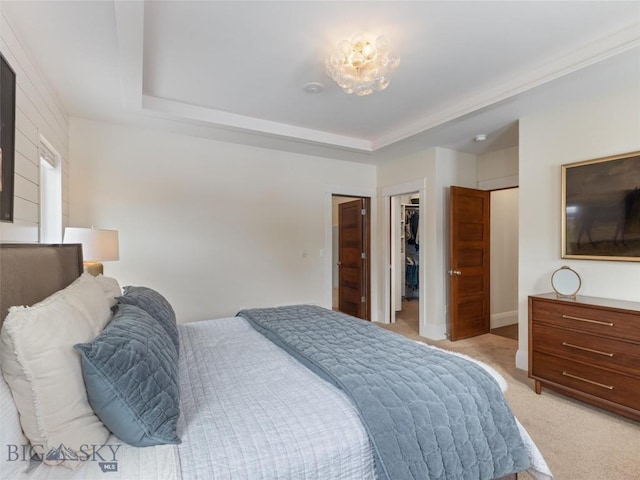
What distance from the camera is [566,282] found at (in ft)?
8.73

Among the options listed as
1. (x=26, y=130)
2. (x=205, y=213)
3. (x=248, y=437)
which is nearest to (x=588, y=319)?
(x=248, y=437)

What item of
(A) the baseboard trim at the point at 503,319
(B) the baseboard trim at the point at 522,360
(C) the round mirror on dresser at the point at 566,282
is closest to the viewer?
(C) the round mirror on dresser at the point at 566,282

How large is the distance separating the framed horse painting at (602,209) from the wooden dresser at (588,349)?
412mm

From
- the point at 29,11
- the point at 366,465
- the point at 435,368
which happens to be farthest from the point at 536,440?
the point at 29,11

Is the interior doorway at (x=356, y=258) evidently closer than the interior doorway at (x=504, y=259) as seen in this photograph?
No

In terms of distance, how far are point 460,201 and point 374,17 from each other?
2.74m

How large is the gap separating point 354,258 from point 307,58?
338cm

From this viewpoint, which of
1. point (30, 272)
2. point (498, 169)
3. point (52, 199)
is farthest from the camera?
point (498, 169)

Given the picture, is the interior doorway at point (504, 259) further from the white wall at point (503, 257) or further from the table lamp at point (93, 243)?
the table lamp at point (93, 243)

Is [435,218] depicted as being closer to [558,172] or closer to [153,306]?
[558,172]

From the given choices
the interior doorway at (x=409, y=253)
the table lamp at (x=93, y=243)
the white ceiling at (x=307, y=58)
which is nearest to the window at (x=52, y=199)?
the table lamp at (x=93, y=243)

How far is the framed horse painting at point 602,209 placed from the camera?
7.97 ft

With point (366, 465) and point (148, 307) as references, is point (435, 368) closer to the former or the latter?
point (366, 465)

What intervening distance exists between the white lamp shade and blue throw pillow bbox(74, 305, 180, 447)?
5.95ft
